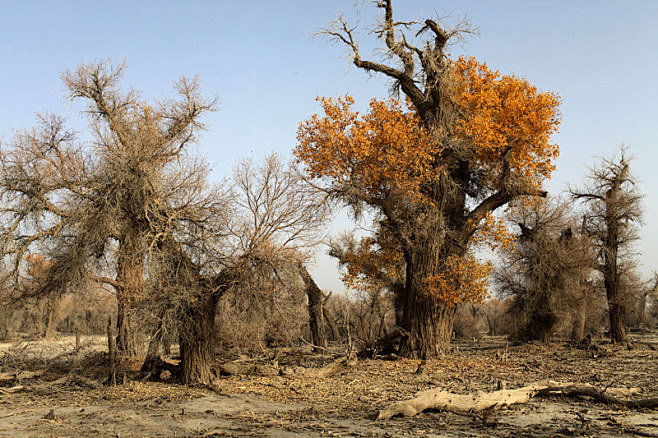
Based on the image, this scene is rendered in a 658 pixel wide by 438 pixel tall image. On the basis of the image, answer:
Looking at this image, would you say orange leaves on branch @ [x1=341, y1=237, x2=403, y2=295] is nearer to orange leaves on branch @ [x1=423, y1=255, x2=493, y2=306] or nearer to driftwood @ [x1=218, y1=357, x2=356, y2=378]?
orange leaves on branch @ [x1=423, y1=255, x2=493, y2=306]

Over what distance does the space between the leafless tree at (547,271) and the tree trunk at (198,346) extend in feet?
57.7

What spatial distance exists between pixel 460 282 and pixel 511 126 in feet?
19.3

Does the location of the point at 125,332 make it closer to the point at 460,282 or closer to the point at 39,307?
the point at 39,307

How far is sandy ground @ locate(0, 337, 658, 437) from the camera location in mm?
8844

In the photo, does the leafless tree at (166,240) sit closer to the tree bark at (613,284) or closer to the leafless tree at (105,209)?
the leafless tree at (105,209)

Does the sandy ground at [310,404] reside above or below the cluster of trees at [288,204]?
below

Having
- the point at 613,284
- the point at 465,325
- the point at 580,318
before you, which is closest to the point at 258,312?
the point at 580,318

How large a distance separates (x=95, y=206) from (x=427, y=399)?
903 cm

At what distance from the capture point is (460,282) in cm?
1844

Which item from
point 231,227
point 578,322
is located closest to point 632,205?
point 578,322

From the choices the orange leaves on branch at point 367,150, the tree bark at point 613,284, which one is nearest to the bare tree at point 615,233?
the tree bark at point 613,284

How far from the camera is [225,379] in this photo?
14.2m

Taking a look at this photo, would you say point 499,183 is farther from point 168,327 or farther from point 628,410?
point 168,327

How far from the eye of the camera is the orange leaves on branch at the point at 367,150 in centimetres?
1825
